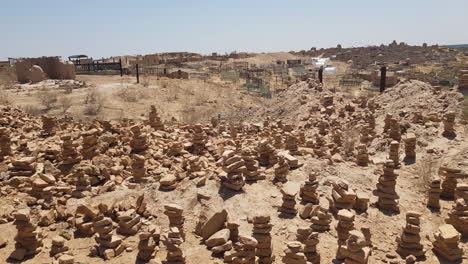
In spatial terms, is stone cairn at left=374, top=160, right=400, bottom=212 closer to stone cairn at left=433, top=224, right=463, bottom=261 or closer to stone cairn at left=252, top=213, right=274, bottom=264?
stone cairn at left=433, top=224, right=463, bottom=261

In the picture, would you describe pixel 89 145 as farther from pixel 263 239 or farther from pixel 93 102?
pixel 93 102

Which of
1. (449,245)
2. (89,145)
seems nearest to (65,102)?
(89,145)

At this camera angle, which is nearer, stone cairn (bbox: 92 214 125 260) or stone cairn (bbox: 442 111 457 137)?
stone cairn (bbox: 92 214 125 260)

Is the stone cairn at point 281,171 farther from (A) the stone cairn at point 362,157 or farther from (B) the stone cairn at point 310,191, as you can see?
(A) the stone cairn at point 362,157

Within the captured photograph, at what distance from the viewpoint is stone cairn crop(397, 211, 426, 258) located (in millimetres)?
6324

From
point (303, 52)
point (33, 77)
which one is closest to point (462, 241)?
point (33, 77)

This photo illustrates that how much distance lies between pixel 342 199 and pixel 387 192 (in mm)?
1177

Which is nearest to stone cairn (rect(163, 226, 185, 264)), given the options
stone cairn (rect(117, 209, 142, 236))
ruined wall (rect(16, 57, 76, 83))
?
stone cairn (rect(117, 209, 142, 236))

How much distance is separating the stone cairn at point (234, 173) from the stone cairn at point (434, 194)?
4.10 metres

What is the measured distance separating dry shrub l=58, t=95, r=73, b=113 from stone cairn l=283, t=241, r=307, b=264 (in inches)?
649

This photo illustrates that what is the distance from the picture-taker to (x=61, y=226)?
6887 millimetres

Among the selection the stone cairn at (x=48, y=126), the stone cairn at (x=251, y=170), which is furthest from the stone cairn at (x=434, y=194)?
the stone cairn at (x=48, y=126)

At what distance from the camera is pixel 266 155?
9.41 m

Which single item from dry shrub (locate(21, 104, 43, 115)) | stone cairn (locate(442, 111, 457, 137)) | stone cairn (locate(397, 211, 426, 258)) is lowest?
stone cairn (locate(397, 211, 426, 258))
